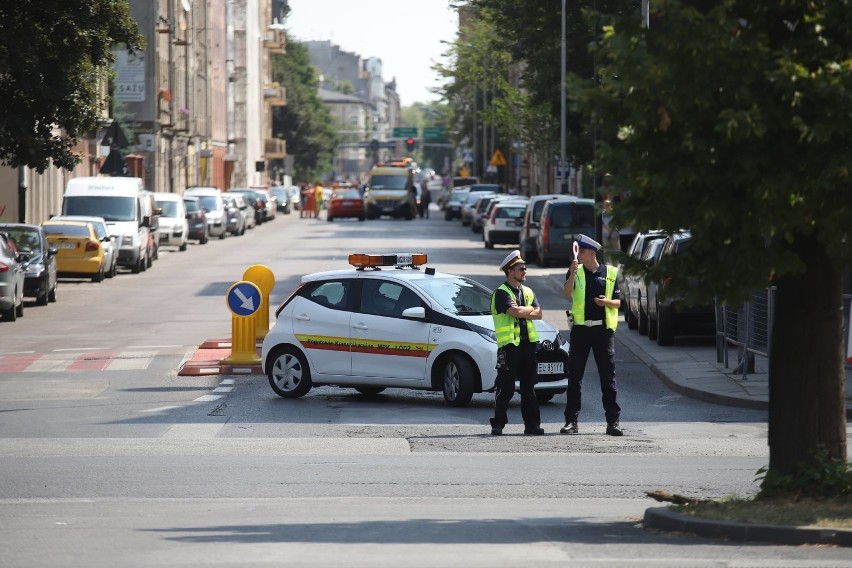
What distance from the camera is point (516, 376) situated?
1531 cm

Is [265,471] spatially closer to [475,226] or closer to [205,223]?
[205,223]

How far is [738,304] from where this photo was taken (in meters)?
9.80

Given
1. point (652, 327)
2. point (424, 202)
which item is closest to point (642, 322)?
point (652, 327)

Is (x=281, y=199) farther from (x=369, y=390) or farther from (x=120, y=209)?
(x=369, y=390)

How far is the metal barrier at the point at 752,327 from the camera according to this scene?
18.4 m

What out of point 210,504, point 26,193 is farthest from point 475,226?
point 210,504

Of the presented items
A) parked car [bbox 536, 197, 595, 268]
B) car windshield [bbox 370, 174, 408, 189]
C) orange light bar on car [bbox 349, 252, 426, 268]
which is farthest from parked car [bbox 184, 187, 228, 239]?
orange light bar on car [bbox 349, 252, 426, 268]

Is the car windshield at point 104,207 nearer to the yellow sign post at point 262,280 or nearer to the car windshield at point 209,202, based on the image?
the yellow sign post at point 262,280

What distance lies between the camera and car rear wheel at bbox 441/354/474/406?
17.2 m

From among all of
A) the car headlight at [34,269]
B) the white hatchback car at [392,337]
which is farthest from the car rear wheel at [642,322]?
the car headlight at [34,269]

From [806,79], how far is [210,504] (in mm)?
4839

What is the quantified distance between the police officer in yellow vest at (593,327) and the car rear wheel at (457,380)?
1985 millimetres

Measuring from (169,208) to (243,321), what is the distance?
33.6 metres

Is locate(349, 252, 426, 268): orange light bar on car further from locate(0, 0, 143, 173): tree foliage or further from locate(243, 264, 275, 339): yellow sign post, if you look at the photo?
locate(0, 0, 143, 173): tree foliage
